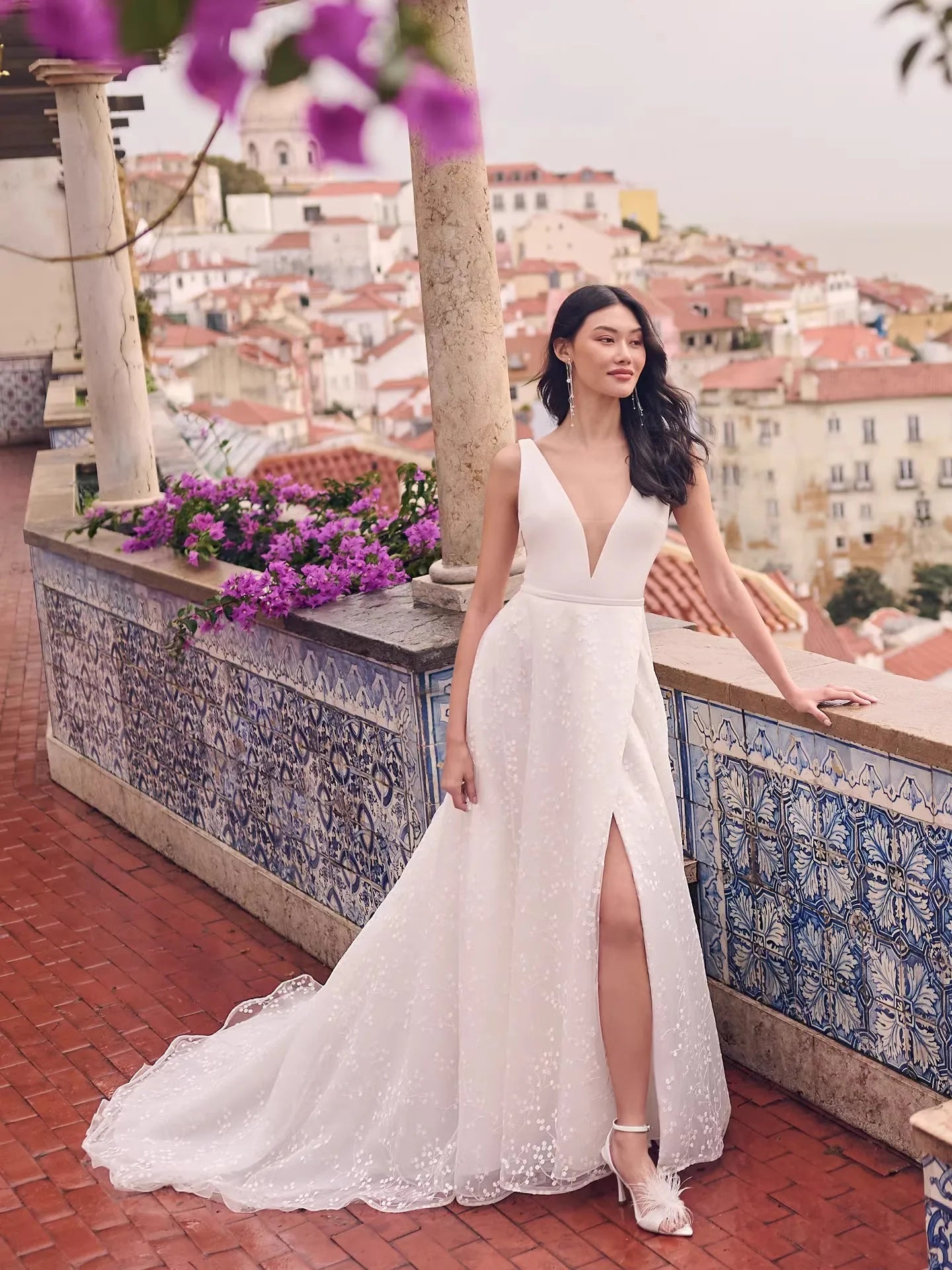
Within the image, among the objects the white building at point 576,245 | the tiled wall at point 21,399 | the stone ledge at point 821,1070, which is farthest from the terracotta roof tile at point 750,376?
the stone ledge at point 821,1070

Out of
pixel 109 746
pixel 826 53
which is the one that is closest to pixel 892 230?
pixel 826 53

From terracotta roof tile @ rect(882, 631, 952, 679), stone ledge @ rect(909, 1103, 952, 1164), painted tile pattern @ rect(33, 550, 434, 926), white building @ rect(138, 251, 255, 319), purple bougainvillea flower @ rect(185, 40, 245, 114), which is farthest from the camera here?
white building @ rect(138, 251, 255, 319)

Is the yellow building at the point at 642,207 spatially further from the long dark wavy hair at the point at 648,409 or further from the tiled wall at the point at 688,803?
the long dark wavy hair at the point at 648,409

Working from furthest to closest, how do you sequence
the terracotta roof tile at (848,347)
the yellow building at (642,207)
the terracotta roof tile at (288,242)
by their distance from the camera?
1. the yellow building at (642,207)
2. the terracotta roof tile at (288,242)
3. the terracotta roof tile at (848,347)

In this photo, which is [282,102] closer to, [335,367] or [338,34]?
[338,34]

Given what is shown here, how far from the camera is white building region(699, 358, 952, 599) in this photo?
71375 mm

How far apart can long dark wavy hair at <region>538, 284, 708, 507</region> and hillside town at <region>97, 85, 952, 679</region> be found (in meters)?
31.3

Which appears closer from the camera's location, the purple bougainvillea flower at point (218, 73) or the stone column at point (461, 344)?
the purple bougainvillea flower at point (218, 73)

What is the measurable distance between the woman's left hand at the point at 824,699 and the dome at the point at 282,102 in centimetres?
254

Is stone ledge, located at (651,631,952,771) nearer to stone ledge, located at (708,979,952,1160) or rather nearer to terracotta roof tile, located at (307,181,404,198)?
stone ledge, located at (708,979,952,1160)

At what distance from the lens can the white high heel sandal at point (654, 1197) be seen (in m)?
3.05

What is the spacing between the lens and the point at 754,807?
3492mm

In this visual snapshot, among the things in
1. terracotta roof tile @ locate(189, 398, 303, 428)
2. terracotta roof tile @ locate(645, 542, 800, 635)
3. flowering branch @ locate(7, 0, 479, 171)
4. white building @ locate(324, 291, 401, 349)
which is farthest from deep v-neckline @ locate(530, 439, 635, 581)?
white building @ locate(324, 291, 401, 349)

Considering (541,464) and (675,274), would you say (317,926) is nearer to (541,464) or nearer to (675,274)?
(541,464)
